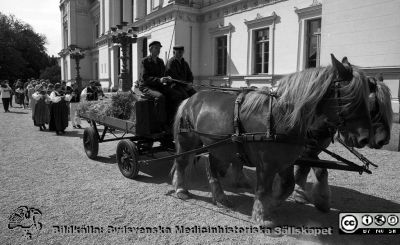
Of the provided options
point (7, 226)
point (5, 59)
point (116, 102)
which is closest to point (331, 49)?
point (116, 102)

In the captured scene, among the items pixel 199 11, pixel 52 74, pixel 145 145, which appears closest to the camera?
pixel 145 145

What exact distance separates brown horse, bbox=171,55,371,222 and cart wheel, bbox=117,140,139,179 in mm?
1401

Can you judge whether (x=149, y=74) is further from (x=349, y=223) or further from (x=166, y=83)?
(x=349, y=223)

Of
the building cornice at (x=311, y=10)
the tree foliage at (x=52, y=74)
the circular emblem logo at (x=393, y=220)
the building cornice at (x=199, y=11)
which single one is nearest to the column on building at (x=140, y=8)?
the building cornice at (x=199, y=11)

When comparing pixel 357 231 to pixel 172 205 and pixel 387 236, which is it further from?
pixel 172 205

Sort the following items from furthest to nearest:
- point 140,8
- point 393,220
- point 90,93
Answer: point 140,8
point 90,93
point 393,220

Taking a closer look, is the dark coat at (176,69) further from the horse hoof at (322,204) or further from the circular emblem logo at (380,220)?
the circular emblem logo at (380,220)

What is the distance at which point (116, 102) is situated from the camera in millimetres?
6414

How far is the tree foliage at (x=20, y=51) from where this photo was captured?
168 feet

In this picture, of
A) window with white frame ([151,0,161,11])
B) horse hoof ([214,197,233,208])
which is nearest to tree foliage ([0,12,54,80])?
window with white frame ([151,0,161,11])

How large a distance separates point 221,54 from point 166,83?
1394 centimetres

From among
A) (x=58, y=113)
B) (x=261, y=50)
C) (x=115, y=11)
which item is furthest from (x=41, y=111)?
(x=115, y=11)

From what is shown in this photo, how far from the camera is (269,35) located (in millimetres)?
15258

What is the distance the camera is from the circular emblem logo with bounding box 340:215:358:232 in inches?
131
